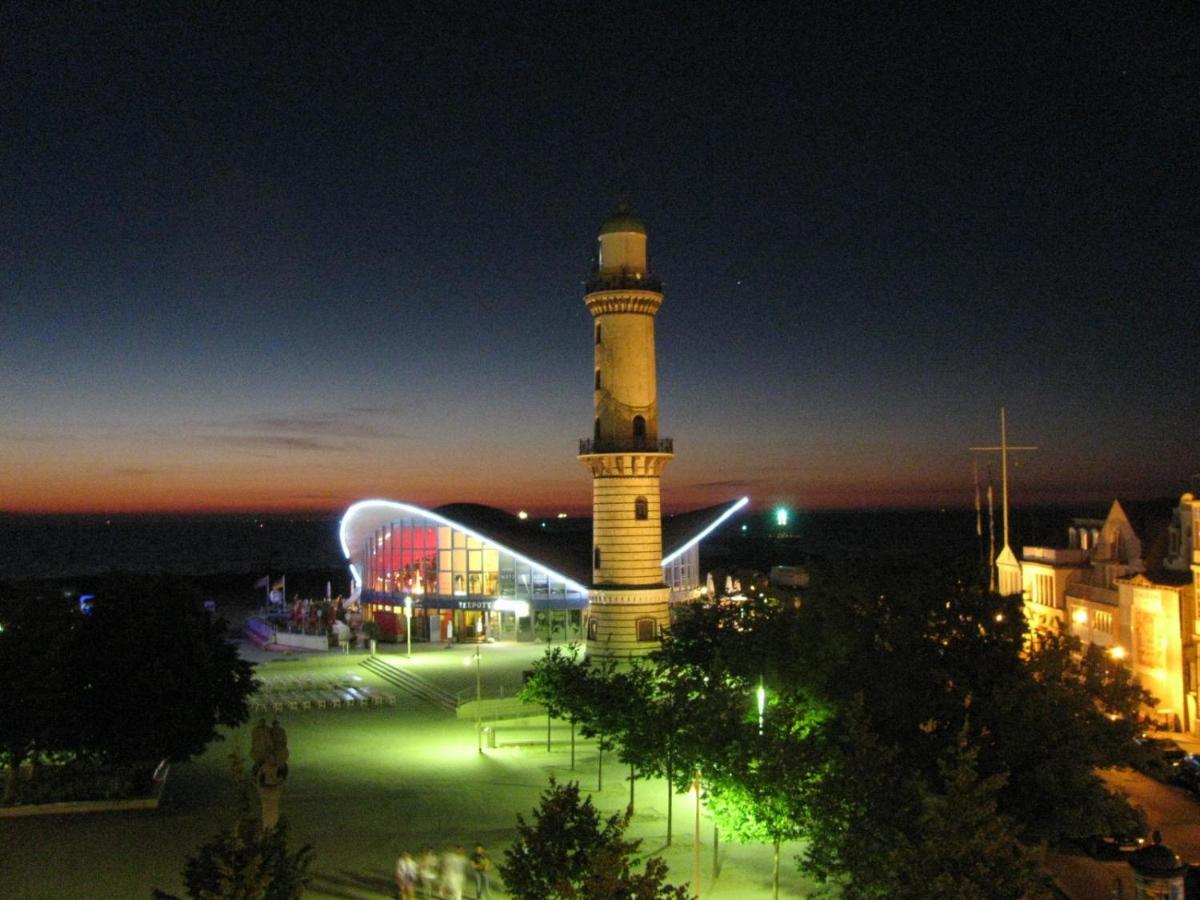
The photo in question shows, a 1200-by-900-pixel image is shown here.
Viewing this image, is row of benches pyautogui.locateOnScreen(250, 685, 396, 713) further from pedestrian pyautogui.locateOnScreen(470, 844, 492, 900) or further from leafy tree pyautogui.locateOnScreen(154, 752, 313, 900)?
leafy tree pyautogui.locateOnScreen(154, 752, 313, 900)

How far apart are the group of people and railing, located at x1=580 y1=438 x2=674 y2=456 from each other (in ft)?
102

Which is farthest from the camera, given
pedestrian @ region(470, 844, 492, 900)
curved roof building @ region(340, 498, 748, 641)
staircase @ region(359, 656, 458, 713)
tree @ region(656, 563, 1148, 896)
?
curved roof building @ region(340, 498, 748, 641)

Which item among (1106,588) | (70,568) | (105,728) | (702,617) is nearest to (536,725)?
(702,617)

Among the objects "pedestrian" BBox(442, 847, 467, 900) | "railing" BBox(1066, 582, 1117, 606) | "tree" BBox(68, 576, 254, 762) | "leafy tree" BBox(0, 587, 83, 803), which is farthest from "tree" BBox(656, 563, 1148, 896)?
"railing" BBox(1066, 582, 1117, 606)

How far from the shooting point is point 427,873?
2117 centimetres

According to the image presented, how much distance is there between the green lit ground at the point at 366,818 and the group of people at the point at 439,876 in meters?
1.41

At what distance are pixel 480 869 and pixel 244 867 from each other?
662cm

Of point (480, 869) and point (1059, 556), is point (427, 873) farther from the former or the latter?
point (1059, 556)

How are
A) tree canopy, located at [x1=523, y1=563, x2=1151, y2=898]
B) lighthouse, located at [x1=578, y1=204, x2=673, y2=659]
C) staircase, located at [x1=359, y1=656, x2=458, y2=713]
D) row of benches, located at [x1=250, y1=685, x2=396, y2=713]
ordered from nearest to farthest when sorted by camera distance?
tree canopy, located at [x1=523, y1=563, x2=1151, y2=898], row of benches, located at [x1=250, y1=685, x2=396, y2=713], staircase, located at [x1=359, y1=656, x2=458, y2=713], lighthouse, located at [x1=578, y1=204, x2=673, y2=659]

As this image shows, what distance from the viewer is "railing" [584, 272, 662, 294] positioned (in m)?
51.9

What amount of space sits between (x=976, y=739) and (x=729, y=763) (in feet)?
17.1

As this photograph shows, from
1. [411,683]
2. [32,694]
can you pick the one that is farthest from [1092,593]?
[32,694]

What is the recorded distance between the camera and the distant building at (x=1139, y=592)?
40.0 meters

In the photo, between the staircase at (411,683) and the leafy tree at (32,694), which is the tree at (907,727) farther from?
the staircase at (411,683)
